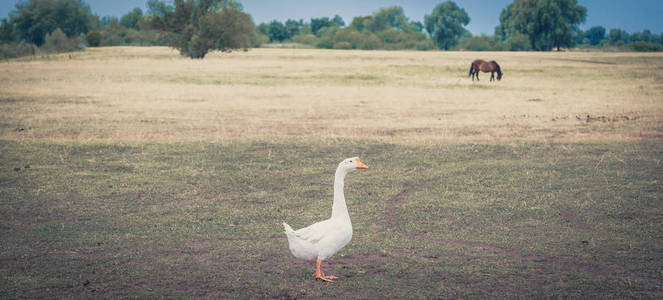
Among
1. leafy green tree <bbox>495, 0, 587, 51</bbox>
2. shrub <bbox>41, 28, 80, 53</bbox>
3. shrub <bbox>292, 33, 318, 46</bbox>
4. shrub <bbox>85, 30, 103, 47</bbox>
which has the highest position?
leafy green tree <bbox>495, 0, 587, 51</bbox>

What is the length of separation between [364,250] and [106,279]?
355cm

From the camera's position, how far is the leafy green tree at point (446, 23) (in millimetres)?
135500

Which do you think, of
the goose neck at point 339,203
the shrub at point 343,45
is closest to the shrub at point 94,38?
the shrub at point 343,45

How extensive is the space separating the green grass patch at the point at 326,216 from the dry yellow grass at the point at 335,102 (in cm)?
371

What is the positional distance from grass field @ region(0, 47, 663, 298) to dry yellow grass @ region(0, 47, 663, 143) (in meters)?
0.25

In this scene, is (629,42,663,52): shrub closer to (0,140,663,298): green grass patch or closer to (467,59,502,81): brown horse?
(467,59,502,81): brown horse

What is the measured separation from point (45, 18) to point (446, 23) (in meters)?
92.2

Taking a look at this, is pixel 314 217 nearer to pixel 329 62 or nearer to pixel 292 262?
pixel 292 262

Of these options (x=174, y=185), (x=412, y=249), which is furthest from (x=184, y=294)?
(x=174, y=185)

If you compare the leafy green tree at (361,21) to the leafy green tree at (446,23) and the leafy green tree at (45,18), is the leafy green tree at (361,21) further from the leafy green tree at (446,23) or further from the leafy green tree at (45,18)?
the leafy green tree at (45,18)

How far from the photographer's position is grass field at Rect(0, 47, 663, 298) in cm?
731

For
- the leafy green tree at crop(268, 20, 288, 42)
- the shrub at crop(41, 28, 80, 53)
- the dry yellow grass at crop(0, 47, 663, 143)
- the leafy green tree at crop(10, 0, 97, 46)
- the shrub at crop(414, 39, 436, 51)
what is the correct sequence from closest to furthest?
the dry yellow grass at crop(0, 47, 663, 143) → the shrub at crop(41, 28, 80, 53) → the shrub at crop(414, 39, 436, 51) → the leafy green tree at crop(10, 0, 97, 46) → the leafy green tree at crop(268, 20, 288, 42)

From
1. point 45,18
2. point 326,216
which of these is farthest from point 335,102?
point 45,18

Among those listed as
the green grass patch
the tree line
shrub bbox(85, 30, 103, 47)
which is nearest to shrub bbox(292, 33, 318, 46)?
the tree line
